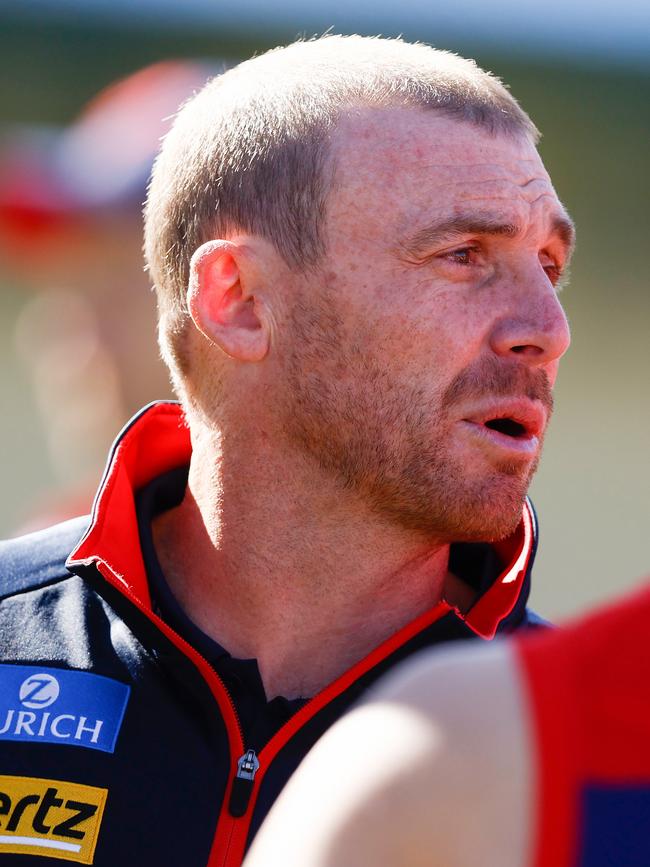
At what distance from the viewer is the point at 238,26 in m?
12.5

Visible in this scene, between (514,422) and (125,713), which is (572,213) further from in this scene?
(125,713)

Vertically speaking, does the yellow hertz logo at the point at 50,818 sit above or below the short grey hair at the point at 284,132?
below

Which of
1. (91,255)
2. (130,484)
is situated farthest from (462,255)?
(91,255)

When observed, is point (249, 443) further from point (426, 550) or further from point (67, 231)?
point (67, 231)

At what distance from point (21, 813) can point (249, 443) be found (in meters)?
0.64

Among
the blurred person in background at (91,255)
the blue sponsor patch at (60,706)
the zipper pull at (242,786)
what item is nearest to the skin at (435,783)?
the zipper pull at (242,786)

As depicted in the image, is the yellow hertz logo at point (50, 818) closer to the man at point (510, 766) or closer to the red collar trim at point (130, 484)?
the red collar trim at point (130, 484)

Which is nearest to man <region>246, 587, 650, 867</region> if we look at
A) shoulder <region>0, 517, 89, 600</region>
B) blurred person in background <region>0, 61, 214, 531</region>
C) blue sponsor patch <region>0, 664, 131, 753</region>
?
blue sponsor patch <region>0, 664, 131, 753</region>

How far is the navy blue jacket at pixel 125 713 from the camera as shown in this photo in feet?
5.75

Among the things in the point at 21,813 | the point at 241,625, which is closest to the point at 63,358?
the point at 241,625

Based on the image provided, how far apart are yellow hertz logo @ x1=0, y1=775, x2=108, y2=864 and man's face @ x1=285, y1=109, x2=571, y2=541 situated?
58 centimetres

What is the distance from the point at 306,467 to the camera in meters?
2.02

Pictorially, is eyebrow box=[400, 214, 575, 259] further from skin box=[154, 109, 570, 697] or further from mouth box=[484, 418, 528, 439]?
mouth box=[484, 418, 528, 439]

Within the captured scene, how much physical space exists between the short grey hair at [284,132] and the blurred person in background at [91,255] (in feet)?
2.15
